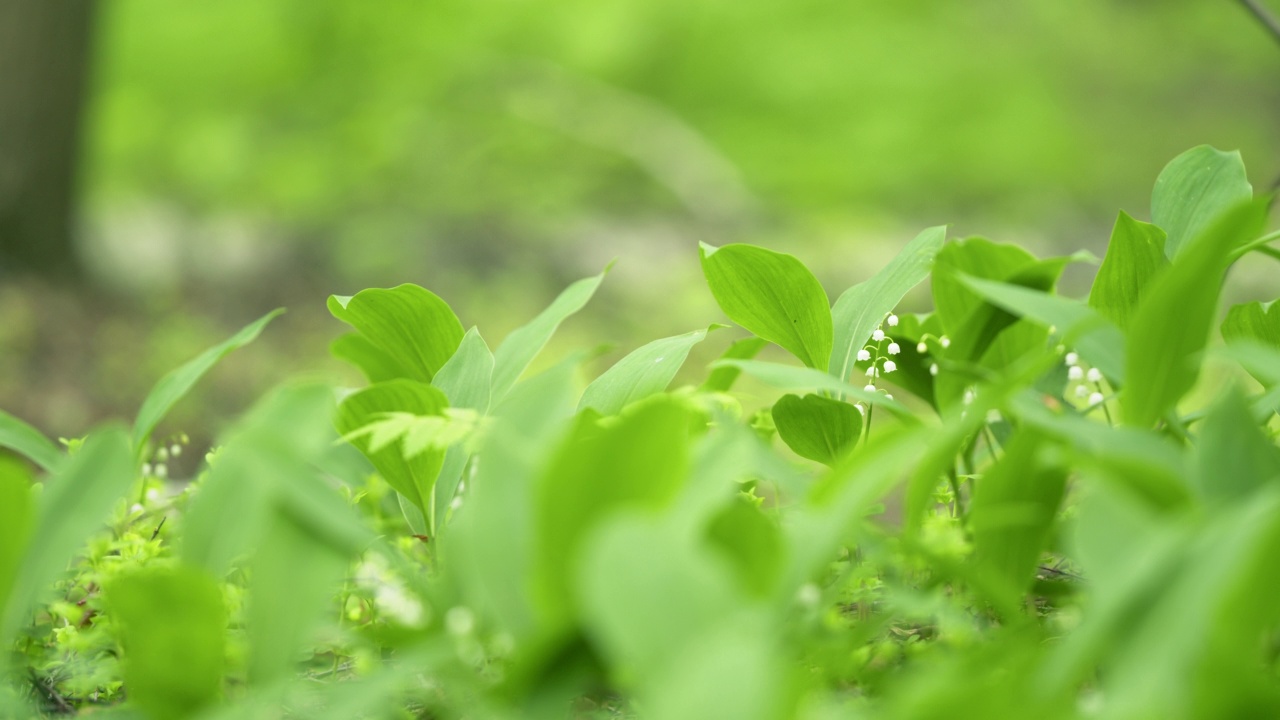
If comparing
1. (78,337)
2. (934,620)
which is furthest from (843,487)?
(78,337)

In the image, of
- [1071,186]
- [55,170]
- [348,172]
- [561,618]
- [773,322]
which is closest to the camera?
[561,618]

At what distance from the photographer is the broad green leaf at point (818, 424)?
2.47 feet

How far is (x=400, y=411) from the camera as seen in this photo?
730mm

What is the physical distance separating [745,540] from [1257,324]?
0.52 meters

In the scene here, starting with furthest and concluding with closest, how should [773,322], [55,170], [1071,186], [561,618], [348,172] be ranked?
[1071,186], [348,172], [55,170], [773,322], [561,618]

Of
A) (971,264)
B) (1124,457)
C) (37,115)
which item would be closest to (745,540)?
(1124,457)

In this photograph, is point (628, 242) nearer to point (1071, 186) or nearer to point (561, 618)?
point (1071, 186)

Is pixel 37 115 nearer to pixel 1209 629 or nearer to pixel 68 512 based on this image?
pixel 68 512

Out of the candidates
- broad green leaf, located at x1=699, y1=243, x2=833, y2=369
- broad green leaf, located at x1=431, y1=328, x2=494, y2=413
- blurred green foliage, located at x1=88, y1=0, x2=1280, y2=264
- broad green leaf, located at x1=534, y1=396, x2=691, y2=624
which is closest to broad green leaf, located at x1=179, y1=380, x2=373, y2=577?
broad green leaf, located at x1=534, y1=396, x2=691, y2=624

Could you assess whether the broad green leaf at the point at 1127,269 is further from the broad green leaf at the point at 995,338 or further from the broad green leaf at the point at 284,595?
the broad green leaf at the point at 284,595

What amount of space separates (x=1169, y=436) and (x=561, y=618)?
48 cm

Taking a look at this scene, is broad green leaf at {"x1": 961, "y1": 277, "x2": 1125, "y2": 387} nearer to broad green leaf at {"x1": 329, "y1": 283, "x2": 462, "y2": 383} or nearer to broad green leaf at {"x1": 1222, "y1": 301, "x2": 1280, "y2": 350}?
broad green leaf at {"x1": 1222, "y1": 301, "x2": 1280, "y2": 350}

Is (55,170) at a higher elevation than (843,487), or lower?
lower

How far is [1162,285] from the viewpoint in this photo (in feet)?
1.81
